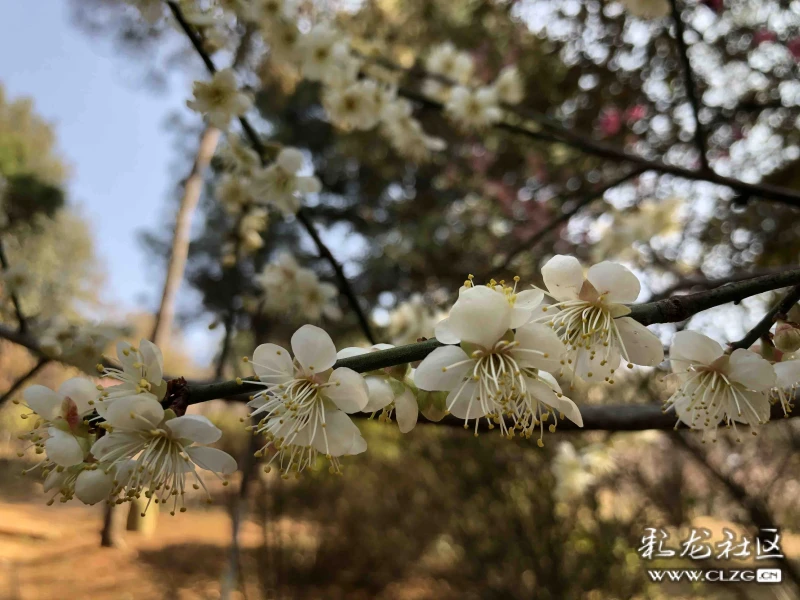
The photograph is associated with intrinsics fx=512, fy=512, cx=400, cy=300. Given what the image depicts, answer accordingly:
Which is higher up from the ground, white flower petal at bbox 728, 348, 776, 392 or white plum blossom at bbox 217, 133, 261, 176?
white plum blossom at bbox 217, 133, 261, 176

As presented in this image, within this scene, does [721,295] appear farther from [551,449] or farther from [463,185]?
[463,185]

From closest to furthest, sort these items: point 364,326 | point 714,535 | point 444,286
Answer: point 364,326
point 714,535
point 444,286

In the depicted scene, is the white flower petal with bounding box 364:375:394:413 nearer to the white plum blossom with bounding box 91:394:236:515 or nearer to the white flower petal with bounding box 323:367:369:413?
the white flower petal with bounding box 323:367:369:413

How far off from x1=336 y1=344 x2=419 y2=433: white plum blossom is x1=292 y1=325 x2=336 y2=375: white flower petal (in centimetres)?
2

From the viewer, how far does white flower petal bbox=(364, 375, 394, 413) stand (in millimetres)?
579

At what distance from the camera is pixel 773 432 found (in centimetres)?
292

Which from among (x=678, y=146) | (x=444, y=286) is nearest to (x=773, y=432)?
(x=678, y=146)

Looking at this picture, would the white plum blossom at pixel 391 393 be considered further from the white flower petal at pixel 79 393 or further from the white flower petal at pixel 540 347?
the white flower petal at pixel 79 393

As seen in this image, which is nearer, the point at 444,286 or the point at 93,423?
the point at 93,423

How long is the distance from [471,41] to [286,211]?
11.3 ft

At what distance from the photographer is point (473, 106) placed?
2.30m

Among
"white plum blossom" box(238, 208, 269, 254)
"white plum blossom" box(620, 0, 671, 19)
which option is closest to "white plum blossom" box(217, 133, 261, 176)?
"white plum blossom" box(238, 208, 269, 254)

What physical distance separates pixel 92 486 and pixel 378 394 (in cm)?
34

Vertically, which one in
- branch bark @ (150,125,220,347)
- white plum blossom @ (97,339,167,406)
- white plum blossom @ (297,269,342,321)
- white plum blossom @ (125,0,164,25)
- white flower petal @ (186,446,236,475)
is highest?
branch bark @ (150,125,220,347)
